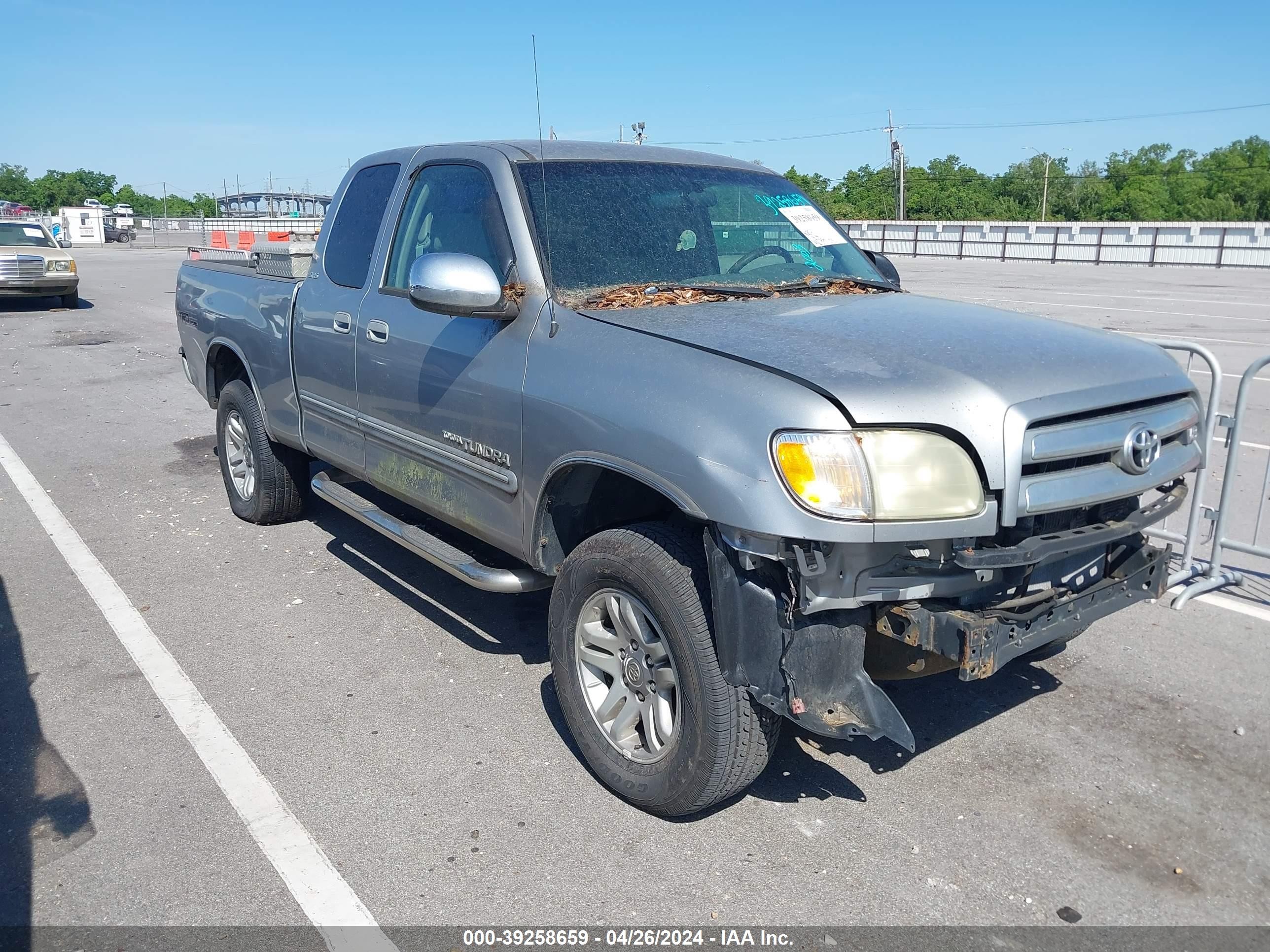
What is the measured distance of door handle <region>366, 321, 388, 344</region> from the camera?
460cm

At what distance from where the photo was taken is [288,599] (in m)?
5.47

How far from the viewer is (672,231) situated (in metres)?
4.28

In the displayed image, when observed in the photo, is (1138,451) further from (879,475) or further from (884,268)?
(884,268)

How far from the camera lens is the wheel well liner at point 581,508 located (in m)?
3.68

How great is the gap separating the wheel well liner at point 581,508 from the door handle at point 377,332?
4.29ft

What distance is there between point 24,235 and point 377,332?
19688mm

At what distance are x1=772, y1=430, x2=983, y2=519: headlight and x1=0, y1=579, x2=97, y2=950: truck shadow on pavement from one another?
2.49m

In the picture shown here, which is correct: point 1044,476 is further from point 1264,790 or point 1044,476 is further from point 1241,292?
point 1241,292

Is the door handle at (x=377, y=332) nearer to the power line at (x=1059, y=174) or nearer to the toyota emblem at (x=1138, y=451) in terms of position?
the toyota emblem at (x=1138, y=451)

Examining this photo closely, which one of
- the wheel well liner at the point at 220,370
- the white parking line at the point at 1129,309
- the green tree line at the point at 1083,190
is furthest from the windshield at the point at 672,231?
the green tree line at the point at 1083,190

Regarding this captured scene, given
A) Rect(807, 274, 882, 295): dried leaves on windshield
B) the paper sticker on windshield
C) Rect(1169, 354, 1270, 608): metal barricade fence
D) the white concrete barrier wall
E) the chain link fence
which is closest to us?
Rect(807, 274, 882, 295): dried leaves on windshield

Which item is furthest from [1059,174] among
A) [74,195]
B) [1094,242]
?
[74,195]

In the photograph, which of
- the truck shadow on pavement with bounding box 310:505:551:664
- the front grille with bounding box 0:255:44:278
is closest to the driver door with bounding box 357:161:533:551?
the truck shadow on pavement with bounding box 310:505:551:664

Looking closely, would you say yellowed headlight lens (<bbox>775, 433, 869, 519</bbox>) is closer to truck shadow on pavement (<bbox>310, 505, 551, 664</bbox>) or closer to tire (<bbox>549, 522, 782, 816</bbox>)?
tire (<bbox>549, 522, 782, 816</bbox>)
